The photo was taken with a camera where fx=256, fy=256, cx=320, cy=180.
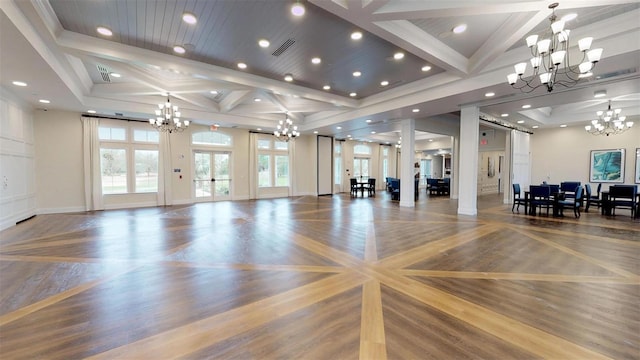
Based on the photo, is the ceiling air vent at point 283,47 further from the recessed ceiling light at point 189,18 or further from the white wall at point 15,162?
the white wall at point 15,162

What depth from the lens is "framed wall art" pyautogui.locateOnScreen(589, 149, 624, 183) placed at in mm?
10000

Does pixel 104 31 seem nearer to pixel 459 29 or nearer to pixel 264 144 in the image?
pixel 459 29

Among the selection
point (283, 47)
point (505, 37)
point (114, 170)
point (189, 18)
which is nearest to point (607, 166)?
point (505, 37)

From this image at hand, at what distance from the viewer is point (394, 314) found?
2.46 meters

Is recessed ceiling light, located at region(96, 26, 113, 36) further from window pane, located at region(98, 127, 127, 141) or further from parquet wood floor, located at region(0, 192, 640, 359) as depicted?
window pane, located at region(98, 127, 127, 141)

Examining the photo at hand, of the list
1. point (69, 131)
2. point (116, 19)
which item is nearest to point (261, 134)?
point (69, 131)

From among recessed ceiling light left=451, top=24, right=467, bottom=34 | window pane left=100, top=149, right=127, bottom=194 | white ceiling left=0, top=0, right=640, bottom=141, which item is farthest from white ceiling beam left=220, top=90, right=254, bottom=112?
recessed ceiling light left=451, top=24, right=467, bottom=34

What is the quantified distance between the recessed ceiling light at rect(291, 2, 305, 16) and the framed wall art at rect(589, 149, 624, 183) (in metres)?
13.6

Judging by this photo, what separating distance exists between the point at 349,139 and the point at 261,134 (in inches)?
224

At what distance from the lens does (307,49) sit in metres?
4.96

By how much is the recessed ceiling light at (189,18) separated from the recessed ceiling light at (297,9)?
152cm

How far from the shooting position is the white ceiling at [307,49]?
11.7 feet

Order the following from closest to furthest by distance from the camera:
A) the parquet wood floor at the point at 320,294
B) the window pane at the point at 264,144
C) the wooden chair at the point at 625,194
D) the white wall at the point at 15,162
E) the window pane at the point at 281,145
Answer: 1. the parquet wood floor at the point at 320,294
2. the white wall at the point at 15,162
3. the wooden chair at the point at 625,194
4. the window pane at the point at 264,144
5. the window pane at the point at 281,145

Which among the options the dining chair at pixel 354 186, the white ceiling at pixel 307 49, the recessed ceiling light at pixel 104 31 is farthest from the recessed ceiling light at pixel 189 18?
the dining chair at pixel 354 186
